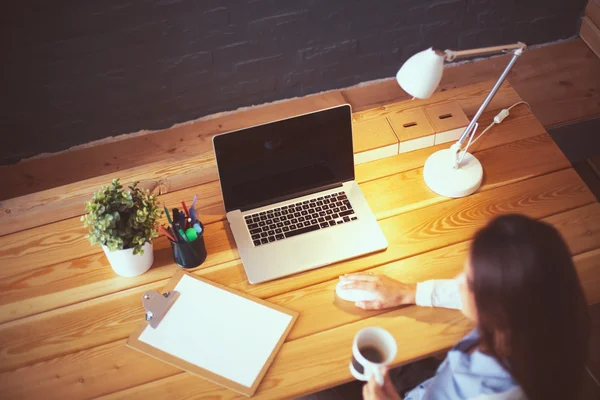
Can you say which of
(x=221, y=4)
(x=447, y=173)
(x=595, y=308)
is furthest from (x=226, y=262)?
(x=221, y=4)

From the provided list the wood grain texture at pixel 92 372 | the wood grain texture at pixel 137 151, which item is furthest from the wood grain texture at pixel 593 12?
the wood grain texture at pixel 92 372

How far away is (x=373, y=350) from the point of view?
1.23m

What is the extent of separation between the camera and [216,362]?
1316 mm

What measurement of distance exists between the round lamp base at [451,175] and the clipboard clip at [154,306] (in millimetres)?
749

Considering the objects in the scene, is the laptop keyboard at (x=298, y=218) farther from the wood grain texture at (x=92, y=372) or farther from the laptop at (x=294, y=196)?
the wood grain texture at (x=92, y=372)

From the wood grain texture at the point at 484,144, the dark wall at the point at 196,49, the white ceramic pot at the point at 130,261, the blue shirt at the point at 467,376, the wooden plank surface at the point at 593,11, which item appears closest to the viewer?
the blue shirt at the point at 467,376

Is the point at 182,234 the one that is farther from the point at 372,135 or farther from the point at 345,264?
the point at 372,135

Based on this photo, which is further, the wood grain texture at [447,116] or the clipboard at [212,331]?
the wood grain texture at [447,116]

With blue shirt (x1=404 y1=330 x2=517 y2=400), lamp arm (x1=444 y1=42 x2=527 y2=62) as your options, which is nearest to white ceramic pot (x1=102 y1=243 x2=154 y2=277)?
blue shirt (x1=404 y1=330 x2=517 y2=400)

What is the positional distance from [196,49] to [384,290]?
1.52 metres

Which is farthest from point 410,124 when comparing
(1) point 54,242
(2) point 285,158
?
(1) point 54,242

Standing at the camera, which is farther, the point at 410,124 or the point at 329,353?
the point at 410,124

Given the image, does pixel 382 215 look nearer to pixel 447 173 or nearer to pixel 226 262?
pixel 447 173

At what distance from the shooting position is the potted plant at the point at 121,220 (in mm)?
1340
